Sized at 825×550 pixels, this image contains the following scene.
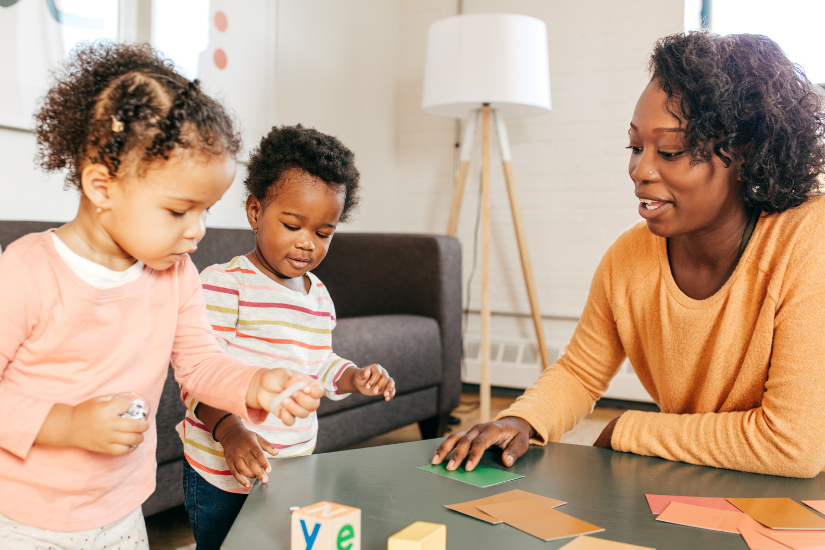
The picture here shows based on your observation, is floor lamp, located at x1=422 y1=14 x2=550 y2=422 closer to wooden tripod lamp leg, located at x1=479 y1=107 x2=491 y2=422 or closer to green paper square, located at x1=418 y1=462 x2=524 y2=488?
wooden tripod lamp leg, located at x1=479 y1=107 x2=491 y2=422

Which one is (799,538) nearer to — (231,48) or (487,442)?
(487,442)

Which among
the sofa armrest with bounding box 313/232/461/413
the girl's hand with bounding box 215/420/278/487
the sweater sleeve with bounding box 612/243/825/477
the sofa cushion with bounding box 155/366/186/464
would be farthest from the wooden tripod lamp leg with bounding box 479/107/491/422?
the girl's hand with bounding box 215/420/278/487

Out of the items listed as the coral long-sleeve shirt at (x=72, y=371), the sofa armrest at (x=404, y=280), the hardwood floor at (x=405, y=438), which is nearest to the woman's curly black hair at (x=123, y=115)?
the coral long-sleeve shirt at (x=72, y=371)

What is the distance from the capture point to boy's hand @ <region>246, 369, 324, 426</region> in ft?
2.22

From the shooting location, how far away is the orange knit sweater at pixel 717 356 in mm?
908

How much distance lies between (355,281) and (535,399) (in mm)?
1714

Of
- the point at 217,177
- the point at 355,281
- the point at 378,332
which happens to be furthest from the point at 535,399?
the point at 355,281

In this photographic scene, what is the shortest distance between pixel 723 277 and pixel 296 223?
0.72 m

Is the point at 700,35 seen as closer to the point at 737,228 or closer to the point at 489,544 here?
the point at 737,228

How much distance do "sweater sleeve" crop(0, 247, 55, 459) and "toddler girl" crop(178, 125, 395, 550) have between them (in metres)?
0.28

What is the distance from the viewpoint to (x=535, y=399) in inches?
43.3

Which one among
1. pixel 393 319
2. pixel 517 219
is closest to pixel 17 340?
pixel 393 319

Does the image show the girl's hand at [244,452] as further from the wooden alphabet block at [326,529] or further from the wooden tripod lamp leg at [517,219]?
the wooden tripod lamp leg at [517,219]

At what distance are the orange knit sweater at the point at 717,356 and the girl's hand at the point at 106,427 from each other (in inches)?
23.3
